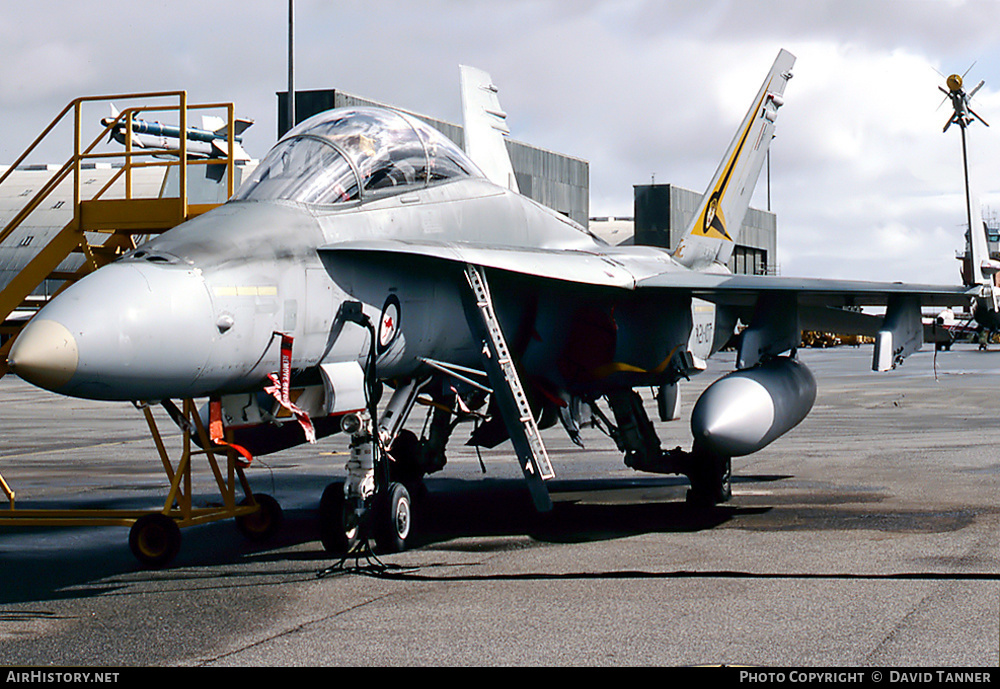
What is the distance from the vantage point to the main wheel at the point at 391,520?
27.7 ft

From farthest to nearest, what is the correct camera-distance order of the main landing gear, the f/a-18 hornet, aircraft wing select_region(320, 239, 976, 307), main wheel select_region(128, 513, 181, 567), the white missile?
the main landing gear → the white missile → main wheel select_region(128, 513, 181, 567) → aircraft wing select_region(320, 239, 976, 307) → the f/a-18 hornet

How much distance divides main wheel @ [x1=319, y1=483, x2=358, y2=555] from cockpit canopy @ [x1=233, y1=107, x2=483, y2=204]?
7.16 feet

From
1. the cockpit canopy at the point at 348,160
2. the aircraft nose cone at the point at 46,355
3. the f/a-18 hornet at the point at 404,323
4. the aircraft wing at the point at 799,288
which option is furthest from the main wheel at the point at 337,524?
the aircraft wing at the point at 799,288

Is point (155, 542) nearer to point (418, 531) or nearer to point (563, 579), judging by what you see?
point (418, 531)

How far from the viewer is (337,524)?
27.3 feet

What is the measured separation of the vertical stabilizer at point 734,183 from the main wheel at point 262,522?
5691mm

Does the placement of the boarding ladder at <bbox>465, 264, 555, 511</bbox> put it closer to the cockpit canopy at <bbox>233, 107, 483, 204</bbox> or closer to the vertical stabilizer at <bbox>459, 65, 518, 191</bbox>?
the cockpit canopy at <bbox>233, 107, 483, 204</bbox>

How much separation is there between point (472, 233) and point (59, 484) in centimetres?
716

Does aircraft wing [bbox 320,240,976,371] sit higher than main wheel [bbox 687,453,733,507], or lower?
higher

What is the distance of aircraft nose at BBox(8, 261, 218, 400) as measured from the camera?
587cm

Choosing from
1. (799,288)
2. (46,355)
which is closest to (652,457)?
(799,288)

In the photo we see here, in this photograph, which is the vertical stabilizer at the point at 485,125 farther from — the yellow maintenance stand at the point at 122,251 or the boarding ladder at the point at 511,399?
the boarding ladder at the point at 511,399

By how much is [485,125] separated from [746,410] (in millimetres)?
6283

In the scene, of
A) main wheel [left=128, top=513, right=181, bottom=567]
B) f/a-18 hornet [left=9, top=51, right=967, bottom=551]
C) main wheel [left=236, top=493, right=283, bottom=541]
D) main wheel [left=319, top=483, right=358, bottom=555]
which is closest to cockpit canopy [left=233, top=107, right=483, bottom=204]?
f/a-18 hornet [left=9, top=51, right=967, bottom=551]
